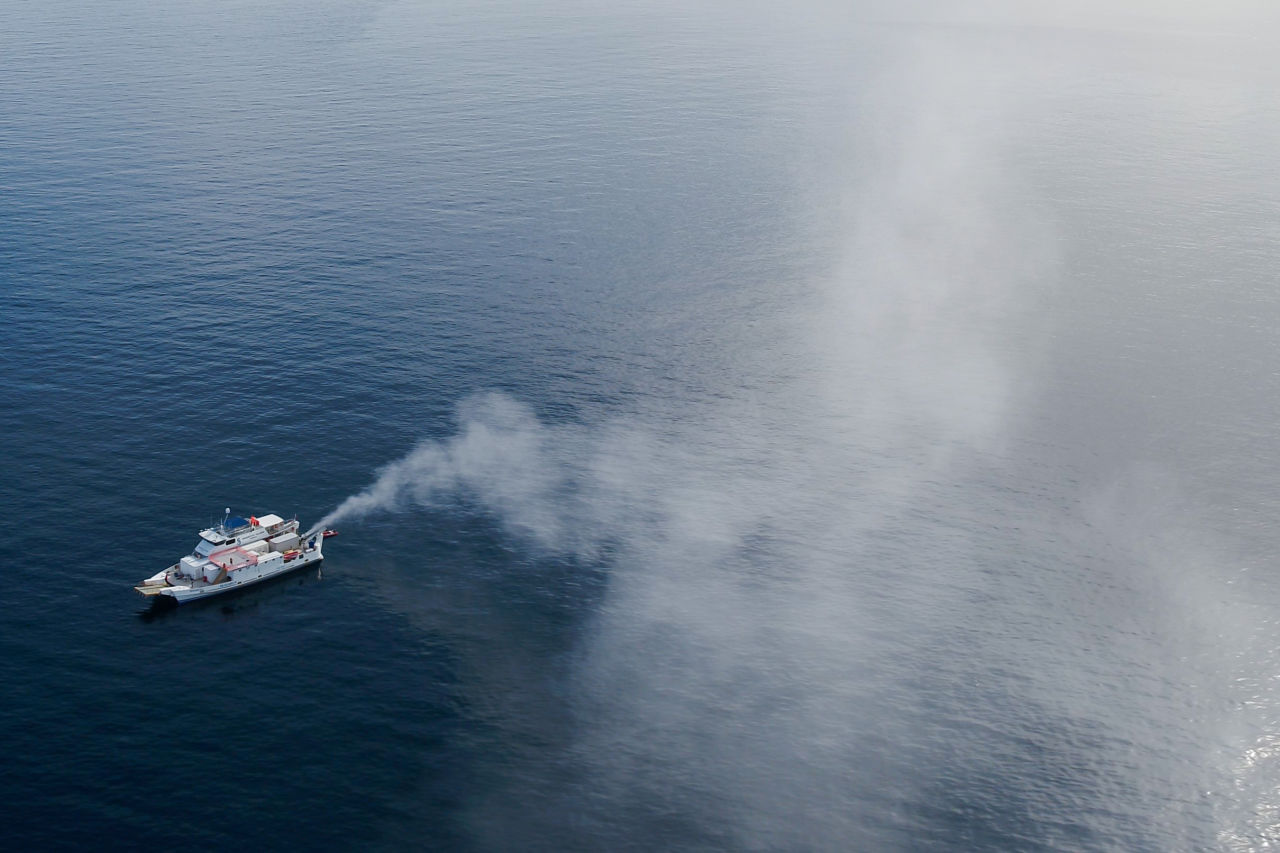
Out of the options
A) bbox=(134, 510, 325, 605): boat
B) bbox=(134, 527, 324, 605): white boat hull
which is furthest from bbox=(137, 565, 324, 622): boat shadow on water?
bbox=(134, 510, 325, 605): boat

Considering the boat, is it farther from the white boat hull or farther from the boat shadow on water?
the boat shadow on water

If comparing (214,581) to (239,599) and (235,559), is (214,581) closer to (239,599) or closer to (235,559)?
(235,559)

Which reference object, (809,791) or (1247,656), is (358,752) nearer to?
(809,791)

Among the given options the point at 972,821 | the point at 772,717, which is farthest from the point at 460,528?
the point at 972,821

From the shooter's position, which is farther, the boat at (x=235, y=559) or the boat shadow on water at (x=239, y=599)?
the boat at (x=235, y=559)

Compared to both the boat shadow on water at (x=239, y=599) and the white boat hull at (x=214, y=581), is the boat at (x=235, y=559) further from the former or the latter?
the boat shadow on water at (x=239, y=599)

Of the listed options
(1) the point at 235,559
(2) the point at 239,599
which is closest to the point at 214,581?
(1) the point at 235,559

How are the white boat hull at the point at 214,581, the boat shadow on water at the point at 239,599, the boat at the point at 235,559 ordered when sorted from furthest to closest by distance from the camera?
the boat at the point at 235,559 < the white boat hull at the point at 214,581 < the boat shadow on water at the point at 239,599

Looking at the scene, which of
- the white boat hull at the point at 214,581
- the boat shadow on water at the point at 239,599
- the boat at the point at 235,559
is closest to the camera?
the boat shadow on water at the point at 239,599

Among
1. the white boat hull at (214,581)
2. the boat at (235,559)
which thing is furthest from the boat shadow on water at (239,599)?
the boat at (235,559)
